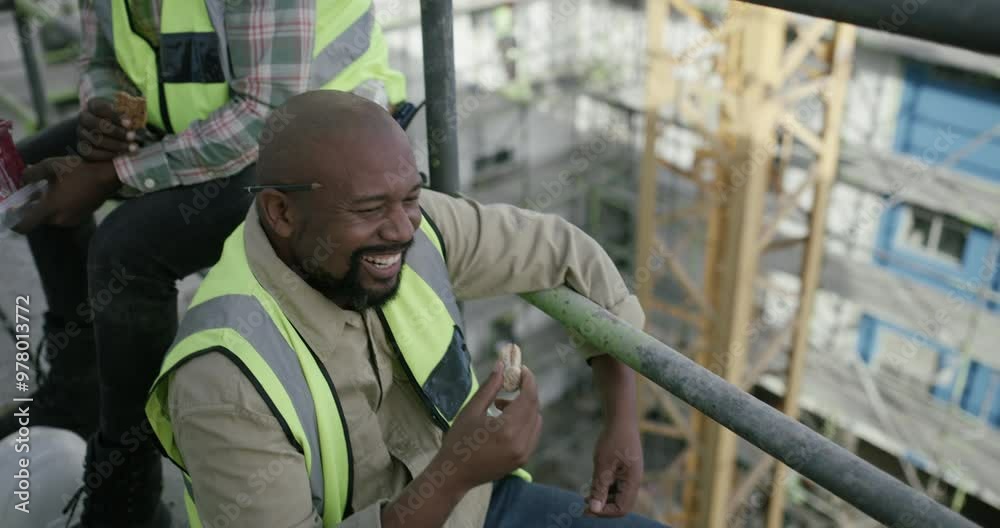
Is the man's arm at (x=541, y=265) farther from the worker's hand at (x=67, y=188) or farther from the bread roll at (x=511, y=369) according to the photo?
the worker's hand at (x=67, y=188)

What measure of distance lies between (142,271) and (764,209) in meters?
11.8

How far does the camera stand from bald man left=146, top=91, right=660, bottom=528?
56.2 inches

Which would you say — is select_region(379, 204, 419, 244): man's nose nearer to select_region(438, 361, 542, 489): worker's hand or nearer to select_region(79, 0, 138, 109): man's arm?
select_region(438, 361, 542, 489): worker's hand

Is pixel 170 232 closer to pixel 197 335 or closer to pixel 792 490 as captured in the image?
pixel 197 335

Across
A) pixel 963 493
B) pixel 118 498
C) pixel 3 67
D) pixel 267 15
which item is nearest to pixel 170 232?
pixel 267 15

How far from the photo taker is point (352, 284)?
1615mm

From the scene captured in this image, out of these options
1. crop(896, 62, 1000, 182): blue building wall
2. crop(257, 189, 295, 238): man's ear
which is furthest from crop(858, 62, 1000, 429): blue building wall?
crop(257, 189, 295, 238): man's ear

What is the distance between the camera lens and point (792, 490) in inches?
498

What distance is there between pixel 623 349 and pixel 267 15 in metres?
1.02

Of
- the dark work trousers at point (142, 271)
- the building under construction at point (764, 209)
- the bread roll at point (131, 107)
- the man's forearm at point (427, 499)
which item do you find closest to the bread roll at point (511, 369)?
the man's forearm at point (427, 499)

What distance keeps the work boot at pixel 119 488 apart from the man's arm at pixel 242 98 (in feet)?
1.97

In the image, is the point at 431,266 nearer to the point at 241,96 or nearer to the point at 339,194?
the point at 339,194

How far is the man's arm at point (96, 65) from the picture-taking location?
224 centimetres

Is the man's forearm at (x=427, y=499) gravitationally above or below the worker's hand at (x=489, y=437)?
below
